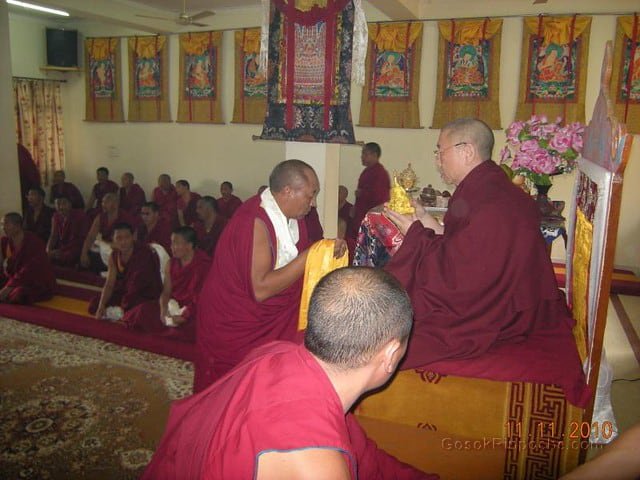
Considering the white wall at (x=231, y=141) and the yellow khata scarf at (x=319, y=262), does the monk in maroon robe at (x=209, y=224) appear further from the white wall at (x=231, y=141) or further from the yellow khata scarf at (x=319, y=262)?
the yellow khata scarf at (x=319, y=262)

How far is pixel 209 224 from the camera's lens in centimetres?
717

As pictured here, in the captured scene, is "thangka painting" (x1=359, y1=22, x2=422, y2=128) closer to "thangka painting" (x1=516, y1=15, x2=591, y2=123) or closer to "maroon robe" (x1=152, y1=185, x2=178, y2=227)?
"thangka painting" (x1=516, y1=15, x2=591, y2=123)

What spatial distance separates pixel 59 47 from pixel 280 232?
32.2 ft

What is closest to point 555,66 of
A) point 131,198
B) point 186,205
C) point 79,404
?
point 186,205

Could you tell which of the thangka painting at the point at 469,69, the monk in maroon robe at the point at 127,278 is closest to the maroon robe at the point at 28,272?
the monk in maroon robe at the point at 127,278

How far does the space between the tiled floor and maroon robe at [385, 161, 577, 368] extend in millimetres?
1646

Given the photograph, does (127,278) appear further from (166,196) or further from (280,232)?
(166,196)

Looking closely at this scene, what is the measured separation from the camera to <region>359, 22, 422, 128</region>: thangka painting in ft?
25.5

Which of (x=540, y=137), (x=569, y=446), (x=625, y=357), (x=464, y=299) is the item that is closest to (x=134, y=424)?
(x=464, y=299)

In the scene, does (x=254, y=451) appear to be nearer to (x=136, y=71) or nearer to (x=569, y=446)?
(x=569, y=446)

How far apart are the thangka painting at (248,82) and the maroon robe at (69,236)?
334 cm

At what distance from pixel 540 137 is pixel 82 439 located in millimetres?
3304

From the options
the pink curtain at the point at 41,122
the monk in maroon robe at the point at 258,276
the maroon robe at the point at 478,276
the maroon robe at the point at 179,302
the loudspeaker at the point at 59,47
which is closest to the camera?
the maroon robe at the point at 478,276
